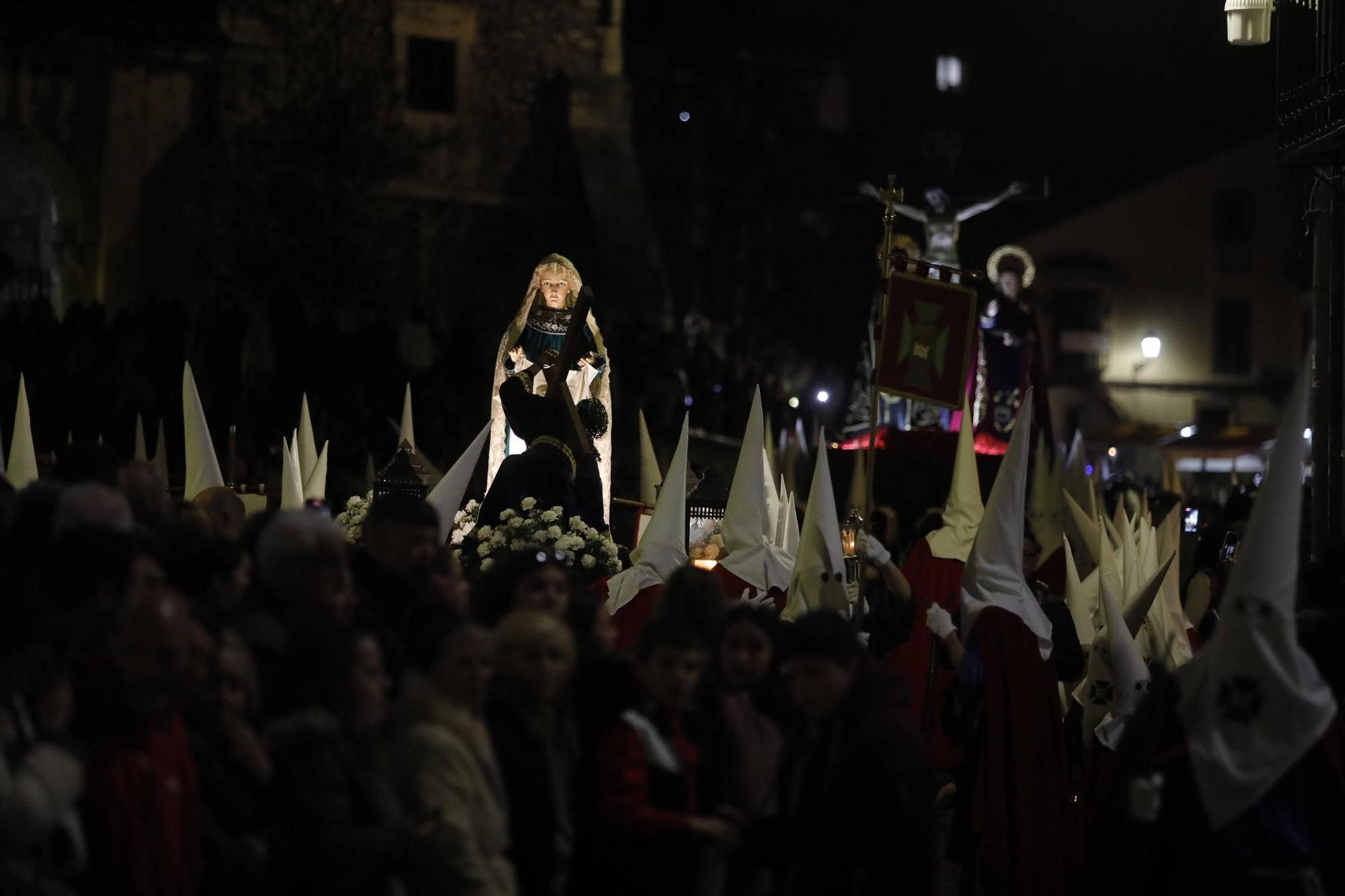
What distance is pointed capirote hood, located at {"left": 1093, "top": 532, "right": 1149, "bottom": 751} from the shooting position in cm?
884

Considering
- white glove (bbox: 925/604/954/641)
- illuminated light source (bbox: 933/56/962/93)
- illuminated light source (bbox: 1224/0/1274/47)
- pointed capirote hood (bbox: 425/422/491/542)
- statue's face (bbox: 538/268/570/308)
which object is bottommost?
white glove (bbox: 925/604/954/641)

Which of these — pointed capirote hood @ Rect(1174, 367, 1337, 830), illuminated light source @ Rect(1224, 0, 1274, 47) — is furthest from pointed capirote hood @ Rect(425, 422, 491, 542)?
illuminated light source @ Rect(1224, 0, 1274, 47)

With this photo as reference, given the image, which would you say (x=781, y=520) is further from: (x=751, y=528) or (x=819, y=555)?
(x=819, y=555)

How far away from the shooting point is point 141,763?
4809mm

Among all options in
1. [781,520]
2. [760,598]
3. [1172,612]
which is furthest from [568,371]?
[1172,612]

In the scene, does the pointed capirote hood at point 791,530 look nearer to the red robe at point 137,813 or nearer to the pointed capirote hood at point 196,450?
the pointed capirote hood at point 196,450

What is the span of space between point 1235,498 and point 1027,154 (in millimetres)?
30792

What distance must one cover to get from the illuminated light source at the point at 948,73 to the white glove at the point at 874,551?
127ft

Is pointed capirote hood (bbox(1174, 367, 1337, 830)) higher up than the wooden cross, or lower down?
lower down

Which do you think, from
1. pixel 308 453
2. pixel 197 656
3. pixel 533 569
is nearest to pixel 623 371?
pixel 308 453

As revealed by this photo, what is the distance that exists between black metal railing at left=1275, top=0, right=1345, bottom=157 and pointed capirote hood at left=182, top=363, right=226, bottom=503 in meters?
5.88

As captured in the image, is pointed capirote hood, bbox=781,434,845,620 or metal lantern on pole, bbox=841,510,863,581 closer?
pointed capirote hood, bbox=781,434,845,620

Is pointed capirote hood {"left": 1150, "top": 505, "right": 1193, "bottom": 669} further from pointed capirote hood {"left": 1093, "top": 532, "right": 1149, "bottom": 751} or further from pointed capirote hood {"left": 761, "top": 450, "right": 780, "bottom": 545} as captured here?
pointed capirote hood {"left": 761, "top": 450, "right": 780, "bottom": 545}

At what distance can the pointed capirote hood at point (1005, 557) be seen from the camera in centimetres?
870
